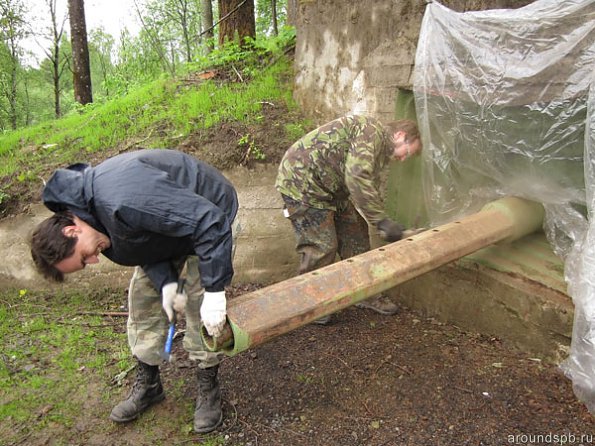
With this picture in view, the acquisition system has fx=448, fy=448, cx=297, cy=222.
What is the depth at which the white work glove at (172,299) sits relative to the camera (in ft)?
7.36

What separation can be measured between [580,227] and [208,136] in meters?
3.37

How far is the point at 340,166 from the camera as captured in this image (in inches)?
121

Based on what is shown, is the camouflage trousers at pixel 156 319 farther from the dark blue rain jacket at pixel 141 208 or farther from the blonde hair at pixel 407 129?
the blonde hair at pixel 407 129

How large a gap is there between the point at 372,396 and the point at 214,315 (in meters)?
1.22

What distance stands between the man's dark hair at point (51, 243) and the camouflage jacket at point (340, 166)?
166 cm

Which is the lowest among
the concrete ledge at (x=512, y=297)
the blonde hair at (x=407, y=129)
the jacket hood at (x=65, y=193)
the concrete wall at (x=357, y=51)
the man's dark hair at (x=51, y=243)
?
the concrete ledge at (x=512, y=297)

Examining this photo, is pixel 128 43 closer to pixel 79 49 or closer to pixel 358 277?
pixel 79 49

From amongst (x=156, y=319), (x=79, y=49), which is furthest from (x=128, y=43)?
(x=156, y=319)

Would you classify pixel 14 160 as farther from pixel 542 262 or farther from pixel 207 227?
pixel 542 262

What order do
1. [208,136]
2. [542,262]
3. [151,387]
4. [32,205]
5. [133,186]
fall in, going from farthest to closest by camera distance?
1. [208,136]
2. [32,205]
3. [542,262]
4. [151,387]
5. [133,186]

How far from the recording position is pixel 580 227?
243cm

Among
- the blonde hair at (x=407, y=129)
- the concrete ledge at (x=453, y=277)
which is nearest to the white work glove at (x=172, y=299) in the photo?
the concrete ledge at (x=453, y=277)

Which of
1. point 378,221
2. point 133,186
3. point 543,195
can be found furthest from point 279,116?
point 133,186

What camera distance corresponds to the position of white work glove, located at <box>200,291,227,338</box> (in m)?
1.79
